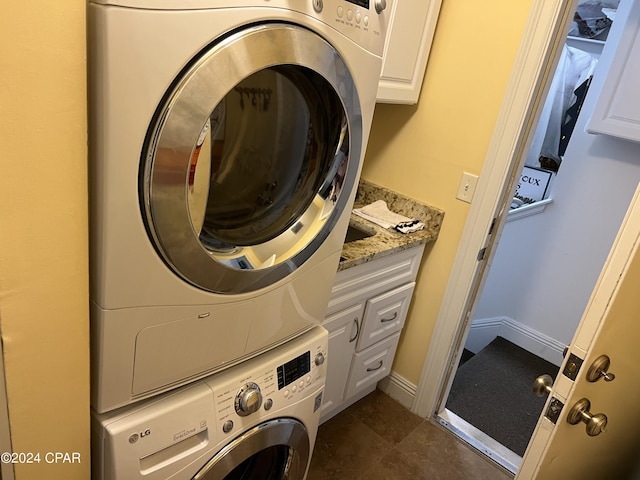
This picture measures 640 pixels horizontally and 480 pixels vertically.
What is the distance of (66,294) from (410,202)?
4.85 feet

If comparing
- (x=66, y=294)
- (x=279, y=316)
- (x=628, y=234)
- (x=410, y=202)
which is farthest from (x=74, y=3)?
(x=410, y=202)

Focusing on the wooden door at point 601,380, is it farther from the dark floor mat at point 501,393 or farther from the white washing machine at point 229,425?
the dark floor mat at point 501,393

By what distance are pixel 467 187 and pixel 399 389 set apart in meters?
1.00

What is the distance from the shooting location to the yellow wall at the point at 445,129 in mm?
1635

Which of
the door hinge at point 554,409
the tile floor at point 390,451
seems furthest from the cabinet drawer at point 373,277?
the door hinge at point 554,409

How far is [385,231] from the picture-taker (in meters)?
1.81

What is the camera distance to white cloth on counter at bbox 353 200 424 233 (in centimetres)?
185

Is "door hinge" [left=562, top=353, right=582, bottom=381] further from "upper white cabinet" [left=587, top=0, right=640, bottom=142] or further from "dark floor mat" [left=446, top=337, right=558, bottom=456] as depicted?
"upper white cabinet" [left=587, top=0, right=640, bottom=142]

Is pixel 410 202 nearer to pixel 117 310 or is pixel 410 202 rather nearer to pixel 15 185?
pixel 117 310

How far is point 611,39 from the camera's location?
7.96ft

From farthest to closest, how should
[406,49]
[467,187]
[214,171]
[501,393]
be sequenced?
[501,393] → [467,187] → [406,49] → [214,171]

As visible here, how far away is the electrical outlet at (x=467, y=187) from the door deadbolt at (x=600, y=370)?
0.94 meters

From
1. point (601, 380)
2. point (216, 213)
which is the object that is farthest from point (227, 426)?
point (601, 380)

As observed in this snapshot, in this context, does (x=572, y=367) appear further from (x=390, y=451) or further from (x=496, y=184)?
(x=390, y=451)
